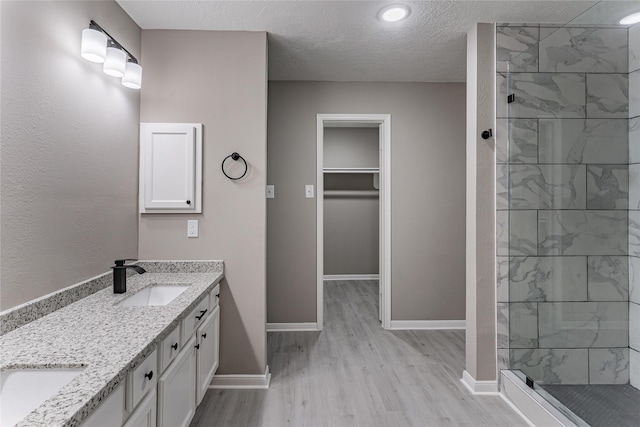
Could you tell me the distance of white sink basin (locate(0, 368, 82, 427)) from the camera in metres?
0.97

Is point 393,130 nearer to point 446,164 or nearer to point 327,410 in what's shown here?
point 446,164

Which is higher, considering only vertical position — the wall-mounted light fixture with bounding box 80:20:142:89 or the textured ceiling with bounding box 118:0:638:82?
the textured ceiling with bounding box 118:0:638:82

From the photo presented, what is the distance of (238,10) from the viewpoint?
6.99ft

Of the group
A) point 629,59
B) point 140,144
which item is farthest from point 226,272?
point 629,59

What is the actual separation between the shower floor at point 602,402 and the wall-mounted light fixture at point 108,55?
313cm

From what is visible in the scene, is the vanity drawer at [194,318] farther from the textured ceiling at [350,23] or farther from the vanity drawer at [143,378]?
the textured ceiling at [350,23]

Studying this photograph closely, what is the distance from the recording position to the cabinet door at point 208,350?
1.87 m

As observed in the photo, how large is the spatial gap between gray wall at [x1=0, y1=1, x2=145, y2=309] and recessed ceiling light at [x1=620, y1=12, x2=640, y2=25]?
3.02 meters

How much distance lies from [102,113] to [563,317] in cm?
307

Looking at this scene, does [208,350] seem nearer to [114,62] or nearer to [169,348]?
[169,348]

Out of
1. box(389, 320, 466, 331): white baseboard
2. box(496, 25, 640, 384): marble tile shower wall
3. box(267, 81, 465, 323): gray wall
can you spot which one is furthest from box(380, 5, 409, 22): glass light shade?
box(389, 320, 466, 331): white baseboard

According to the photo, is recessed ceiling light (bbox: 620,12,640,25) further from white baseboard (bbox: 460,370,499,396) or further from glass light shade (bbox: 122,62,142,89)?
glass light shade (bbox: 122,62,142,89)

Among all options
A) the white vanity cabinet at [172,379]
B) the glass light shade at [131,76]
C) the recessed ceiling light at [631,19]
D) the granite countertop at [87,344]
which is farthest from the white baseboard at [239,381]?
the recessed ceiling light at [631,19]

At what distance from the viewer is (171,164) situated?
2330 mm
